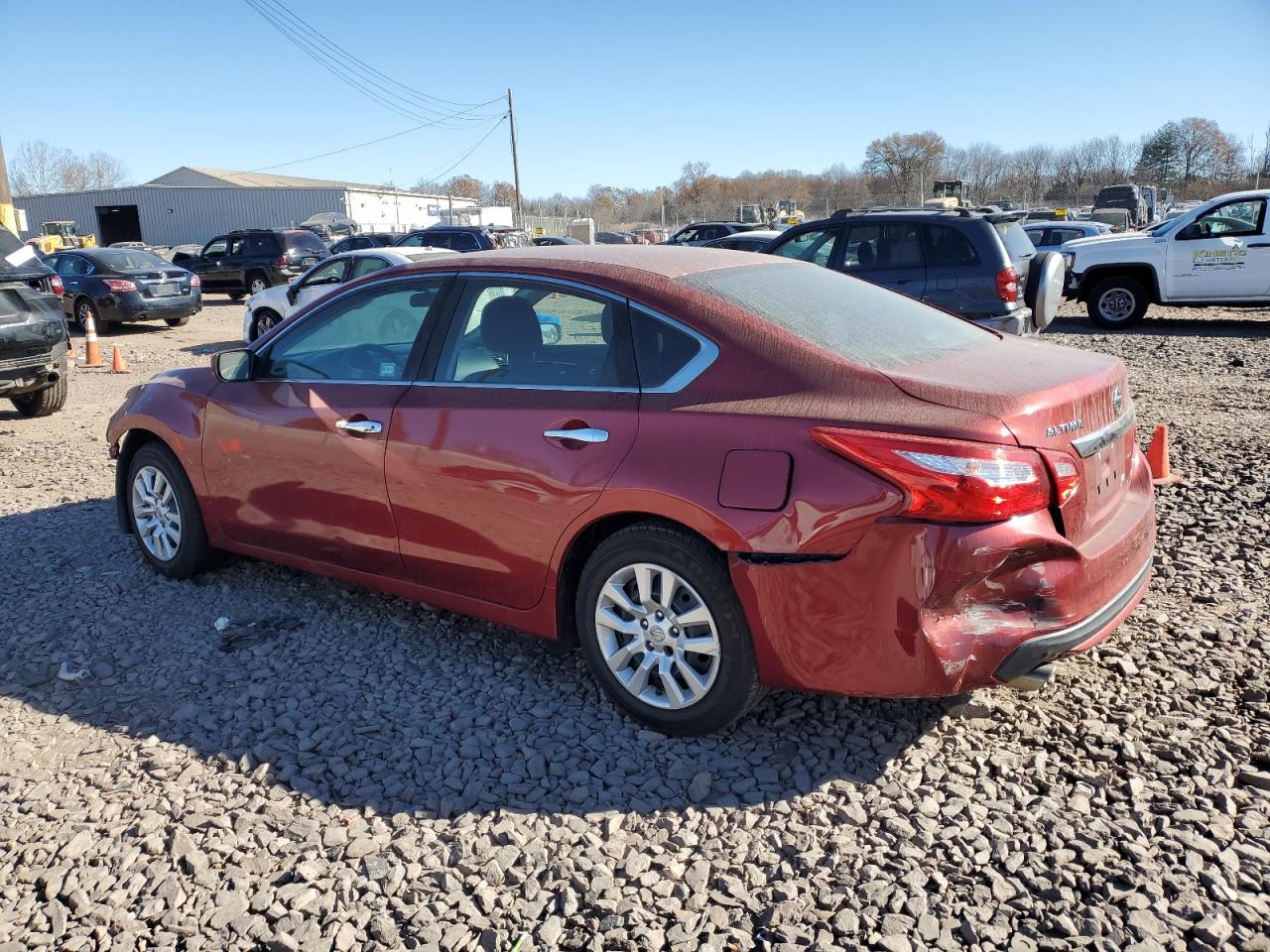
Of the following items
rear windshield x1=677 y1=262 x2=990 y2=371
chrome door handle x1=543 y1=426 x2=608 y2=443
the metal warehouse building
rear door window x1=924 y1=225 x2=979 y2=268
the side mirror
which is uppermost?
the metal warehouse building

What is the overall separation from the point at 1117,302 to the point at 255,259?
61.6ft

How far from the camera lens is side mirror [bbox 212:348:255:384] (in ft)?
15.1

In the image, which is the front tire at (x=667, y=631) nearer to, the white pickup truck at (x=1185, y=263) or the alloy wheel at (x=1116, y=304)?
the white pickup truck at (x=1185, y=263)

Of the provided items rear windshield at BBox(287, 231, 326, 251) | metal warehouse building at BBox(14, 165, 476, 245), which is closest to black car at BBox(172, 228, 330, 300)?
rear windshield at BBox(287, 231, 326, 251)

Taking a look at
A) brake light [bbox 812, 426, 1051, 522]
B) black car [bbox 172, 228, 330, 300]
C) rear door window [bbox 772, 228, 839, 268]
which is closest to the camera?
brake light [bbox 812, 426, 1051, 522]

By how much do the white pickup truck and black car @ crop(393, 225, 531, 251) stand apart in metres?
12.2

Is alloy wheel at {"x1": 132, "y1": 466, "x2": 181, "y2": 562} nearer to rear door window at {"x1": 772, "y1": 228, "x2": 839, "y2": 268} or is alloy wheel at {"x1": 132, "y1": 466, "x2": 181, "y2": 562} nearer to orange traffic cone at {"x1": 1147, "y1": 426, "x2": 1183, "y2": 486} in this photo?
orange traffic cone at {"x1": 1147, "y1": 426, "x2": 1183, "y2": 486}

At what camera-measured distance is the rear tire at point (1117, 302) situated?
1469 centimetres

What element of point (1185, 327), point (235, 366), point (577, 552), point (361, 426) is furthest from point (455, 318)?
point (1185, 327)

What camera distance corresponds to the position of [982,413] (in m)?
2.88

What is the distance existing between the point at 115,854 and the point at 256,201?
67376 mm

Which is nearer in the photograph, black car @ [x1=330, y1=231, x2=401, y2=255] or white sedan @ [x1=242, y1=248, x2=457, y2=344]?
white sedan @ [x1=242, y1=248, x2=457, y2=344]

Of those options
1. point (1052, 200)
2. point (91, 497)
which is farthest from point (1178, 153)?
point (91, 497)

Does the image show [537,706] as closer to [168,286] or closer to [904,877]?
[904,877]
